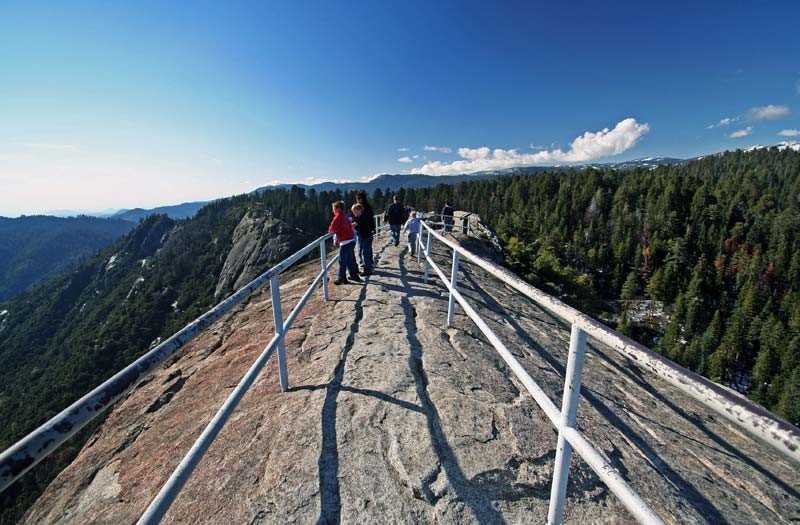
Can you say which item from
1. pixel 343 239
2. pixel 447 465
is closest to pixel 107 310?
pixel 343 239

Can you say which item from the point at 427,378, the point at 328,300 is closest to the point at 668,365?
the point at 427,378

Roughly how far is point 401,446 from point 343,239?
5177 millimetres

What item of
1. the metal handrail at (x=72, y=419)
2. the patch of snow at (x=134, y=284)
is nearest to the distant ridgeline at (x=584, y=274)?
the patch of snow at (x=134, y=284)

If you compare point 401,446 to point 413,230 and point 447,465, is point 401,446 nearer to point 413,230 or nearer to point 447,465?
point 447,465

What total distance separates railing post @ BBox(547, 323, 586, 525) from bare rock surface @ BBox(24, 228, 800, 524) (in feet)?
2.04

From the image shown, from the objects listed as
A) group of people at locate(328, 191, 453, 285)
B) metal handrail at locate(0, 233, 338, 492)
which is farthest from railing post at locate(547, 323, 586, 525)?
group of people at locate(328, 191, 453, 285)

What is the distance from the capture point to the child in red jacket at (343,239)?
7.30 m

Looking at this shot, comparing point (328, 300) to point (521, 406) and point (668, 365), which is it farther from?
point (668, 365)

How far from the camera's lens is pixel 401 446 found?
2818 mm

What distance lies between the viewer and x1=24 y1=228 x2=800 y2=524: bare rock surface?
242 cm

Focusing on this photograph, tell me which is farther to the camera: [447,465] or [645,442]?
[645,442]

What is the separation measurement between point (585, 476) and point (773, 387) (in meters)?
80.1

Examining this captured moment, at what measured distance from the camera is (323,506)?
2.31 m

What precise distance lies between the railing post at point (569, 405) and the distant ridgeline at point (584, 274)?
4256 centimetres
